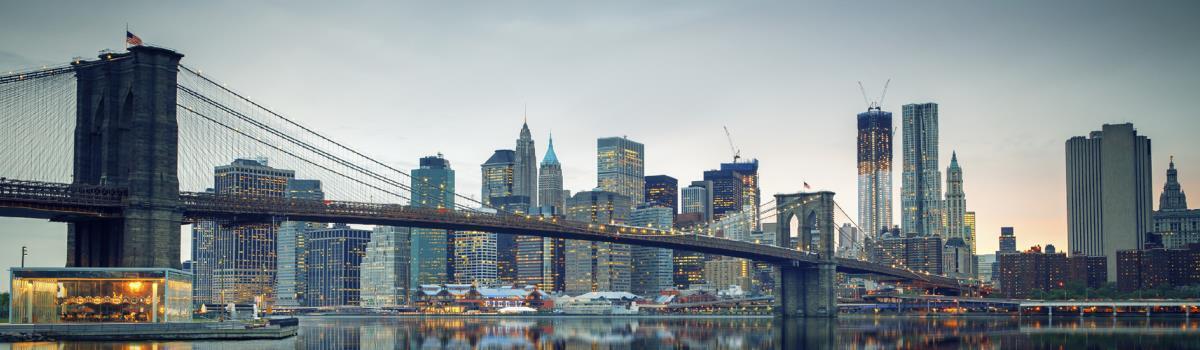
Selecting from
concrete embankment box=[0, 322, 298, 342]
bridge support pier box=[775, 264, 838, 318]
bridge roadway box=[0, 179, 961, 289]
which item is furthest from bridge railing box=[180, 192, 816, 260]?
concrete embankment box=[0, 322, 298, 342]

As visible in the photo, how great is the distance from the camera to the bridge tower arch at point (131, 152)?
69.4m

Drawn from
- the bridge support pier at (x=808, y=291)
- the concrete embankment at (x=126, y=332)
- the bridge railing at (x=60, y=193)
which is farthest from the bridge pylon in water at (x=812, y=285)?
the bridge railing at (x=60, y=193)

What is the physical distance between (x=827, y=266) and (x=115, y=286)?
78.1 m

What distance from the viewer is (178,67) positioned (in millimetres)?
72938

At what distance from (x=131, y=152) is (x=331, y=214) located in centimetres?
1496

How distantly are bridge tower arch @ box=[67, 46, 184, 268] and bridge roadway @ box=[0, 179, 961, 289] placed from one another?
1096mm

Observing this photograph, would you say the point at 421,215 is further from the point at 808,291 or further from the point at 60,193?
the point at 808,291

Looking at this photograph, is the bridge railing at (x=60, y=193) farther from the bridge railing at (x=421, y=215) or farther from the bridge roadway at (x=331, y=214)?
the bridge railing at (x=421, y=215)

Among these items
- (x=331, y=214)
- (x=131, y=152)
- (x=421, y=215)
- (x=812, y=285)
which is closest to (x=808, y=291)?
(x=812, y=285)

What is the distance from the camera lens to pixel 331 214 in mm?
81438

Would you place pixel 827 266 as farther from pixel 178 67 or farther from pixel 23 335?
pixel 23 335

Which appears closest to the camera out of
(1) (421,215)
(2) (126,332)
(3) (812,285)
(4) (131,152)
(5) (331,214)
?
(2) (126,332)

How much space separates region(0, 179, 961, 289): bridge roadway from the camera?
66.1m

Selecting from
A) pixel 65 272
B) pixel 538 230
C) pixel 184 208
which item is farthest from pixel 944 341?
pixel 65 272
